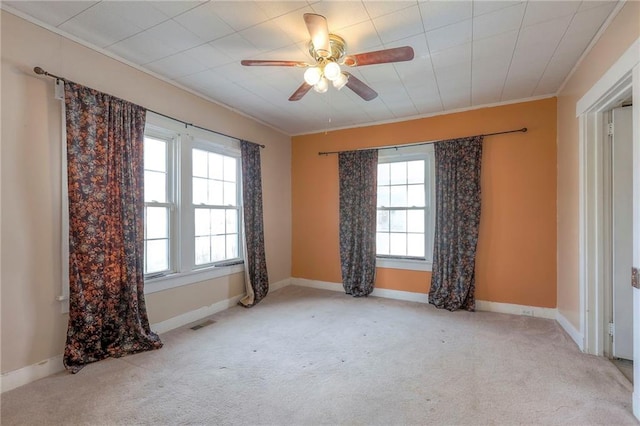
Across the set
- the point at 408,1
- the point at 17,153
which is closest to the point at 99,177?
the point at 17,153

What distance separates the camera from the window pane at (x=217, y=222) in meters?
3.86

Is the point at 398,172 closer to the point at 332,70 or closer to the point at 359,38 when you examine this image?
the point at 359,38

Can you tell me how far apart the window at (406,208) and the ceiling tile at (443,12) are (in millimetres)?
2133

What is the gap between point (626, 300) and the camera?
2.46 meters

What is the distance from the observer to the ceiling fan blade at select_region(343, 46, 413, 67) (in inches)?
74.9

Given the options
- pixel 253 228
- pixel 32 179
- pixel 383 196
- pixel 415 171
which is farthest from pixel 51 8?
pixel 415 171

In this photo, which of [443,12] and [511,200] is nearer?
[443,12]

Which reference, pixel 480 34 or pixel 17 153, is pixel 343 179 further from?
pixel 17 153

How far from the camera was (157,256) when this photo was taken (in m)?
3.18

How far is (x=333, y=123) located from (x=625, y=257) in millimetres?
3598

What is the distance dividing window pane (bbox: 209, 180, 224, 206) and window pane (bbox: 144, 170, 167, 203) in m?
0.63

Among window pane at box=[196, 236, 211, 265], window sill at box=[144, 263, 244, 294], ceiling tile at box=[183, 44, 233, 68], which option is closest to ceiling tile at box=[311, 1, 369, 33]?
ceiling tile at box=[183, 44, 233, 68]

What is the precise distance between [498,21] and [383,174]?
2.55 m

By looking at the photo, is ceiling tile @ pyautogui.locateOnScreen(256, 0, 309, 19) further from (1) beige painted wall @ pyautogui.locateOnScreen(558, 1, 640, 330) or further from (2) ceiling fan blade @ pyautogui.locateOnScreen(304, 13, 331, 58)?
(1) beige painted wall @ pyautogui.locateOnScreen(558, 1, 640, 330)
